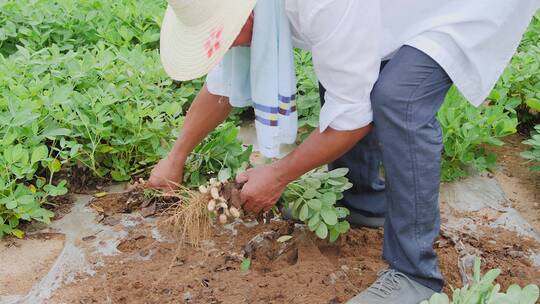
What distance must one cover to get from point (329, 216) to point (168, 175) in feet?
2.12

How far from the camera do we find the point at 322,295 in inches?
102

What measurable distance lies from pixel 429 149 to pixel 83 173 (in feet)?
5.44

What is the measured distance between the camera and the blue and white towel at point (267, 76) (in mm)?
2160

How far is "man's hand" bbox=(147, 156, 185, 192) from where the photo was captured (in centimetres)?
282

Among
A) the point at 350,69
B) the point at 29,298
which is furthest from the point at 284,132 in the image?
the point at 29,298

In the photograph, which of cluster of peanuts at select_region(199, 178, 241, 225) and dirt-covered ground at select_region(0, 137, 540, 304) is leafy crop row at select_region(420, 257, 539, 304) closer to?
dirt-covered ground at select_region(0, 137, 540, 304)

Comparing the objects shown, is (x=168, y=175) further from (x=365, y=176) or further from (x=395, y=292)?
(x=395, y=292)

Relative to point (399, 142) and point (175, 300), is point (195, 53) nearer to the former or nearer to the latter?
point (399, 142)

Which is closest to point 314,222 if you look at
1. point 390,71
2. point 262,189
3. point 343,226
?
point 343,226

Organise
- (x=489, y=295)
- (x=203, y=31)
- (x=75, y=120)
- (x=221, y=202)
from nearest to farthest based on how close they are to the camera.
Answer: (x=489, y=295) → (x=203, y=31) → (x=221, y=202) → (x=75, y=120)

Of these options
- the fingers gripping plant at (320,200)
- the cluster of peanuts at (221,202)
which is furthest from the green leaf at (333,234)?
the cluster of peanuts at (221,202)

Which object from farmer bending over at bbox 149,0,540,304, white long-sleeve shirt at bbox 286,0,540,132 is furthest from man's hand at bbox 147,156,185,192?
white long-sleeve shirt at bbox 286,0,540,132

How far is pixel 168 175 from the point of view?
2.85 m

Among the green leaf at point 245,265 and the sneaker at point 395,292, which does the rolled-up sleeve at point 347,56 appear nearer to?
the sneaker at point 395,292
